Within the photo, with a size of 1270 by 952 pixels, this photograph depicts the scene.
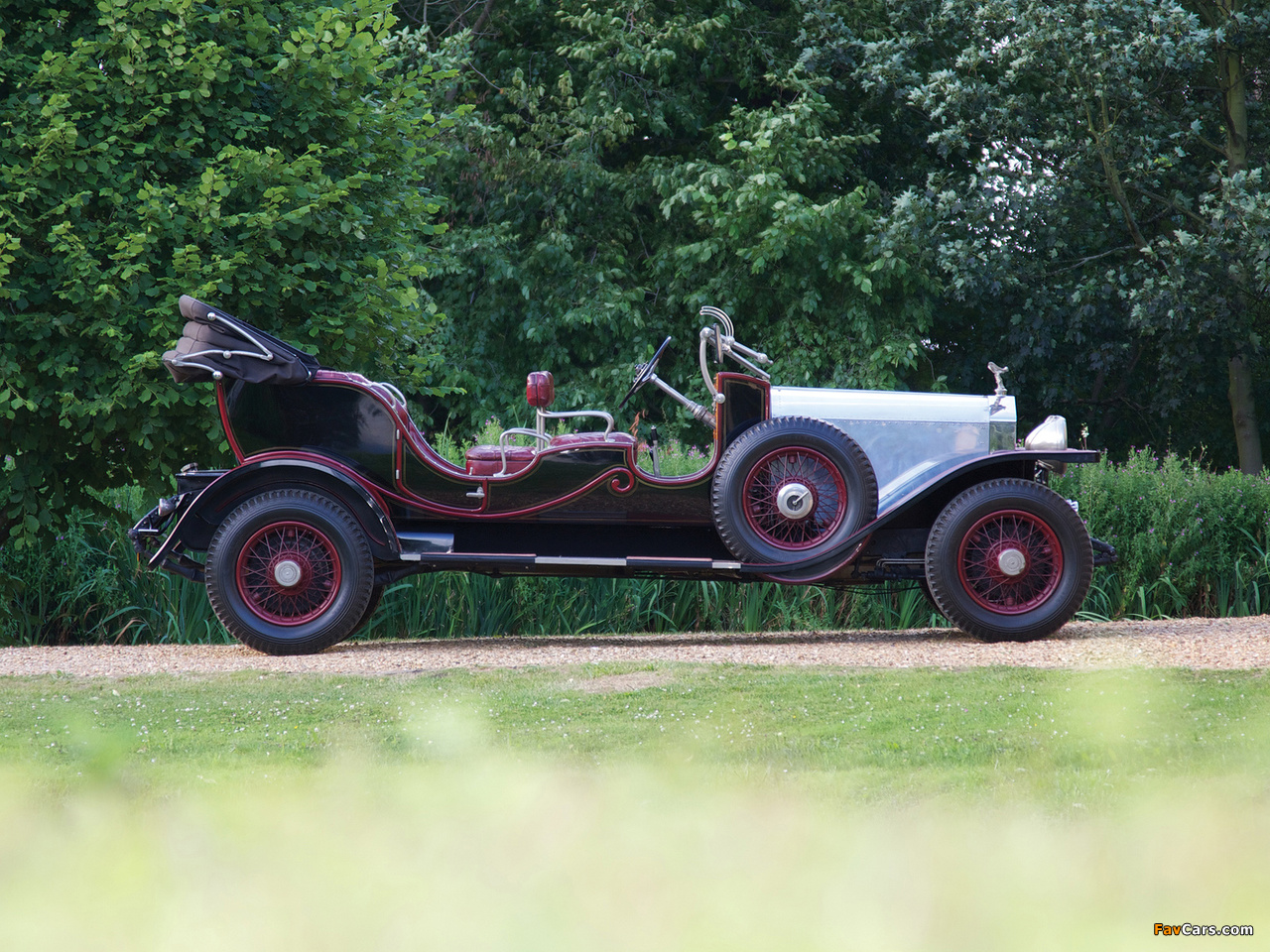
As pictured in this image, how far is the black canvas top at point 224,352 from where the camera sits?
6164 mm

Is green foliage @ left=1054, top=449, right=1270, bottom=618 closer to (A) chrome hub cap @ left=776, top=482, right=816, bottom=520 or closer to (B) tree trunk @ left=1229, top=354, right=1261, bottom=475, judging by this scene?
(A) chrome hub cap @ left=776, top=482, right=816, bottom=520

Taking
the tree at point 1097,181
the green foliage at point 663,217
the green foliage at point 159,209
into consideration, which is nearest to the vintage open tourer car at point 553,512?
the green foliage at point 159,209

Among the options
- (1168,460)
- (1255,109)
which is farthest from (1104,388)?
(1168,460)

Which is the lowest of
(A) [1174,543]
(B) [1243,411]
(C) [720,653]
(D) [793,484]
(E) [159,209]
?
(C) [720,653]

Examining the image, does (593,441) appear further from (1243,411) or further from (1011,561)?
(1243,411)

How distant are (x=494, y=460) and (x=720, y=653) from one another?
161 centimetres

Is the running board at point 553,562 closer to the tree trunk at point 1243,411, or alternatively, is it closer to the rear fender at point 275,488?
the rear fender at point 275,488

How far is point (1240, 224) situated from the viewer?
11.7 meters

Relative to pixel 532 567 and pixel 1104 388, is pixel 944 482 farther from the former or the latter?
pixel 1104 388

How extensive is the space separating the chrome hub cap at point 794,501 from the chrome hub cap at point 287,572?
8.31 ft

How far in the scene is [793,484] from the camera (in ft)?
21.1

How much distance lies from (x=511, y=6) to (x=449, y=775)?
1463 cm

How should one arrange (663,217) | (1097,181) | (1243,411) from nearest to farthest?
(1097,181)
(1243,411)
(663,217)

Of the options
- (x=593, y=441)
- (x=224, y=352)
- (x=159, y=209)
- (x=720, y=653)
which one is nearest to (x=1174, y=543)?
(x=720, y=653)
